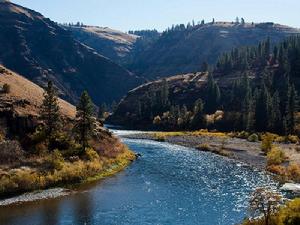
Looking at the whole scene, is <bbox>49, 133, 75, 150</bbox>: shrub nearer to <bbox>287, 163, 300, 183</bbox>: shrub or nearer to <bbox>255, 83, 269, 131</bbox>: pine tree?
<bbox>287, 163, 300, 183</bbox>: shrub

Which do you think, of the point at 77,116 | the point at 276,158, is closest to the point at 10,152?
the point at 77,116

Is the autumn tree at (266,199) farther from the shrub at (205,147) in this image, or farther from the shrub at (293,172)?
the shrub at (205,147)

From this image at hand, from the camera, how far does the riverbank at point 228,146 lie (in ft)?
357

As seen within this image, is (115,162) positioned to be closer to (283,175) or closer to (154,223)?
(283,175)

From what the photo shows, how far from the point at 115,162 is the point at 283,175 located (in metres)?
32.5

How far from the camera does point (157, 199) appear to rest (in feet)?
226

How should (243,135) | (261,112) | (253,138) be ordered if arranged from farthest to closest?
1. (261,112)
2. (243,135)
3. (253,138)

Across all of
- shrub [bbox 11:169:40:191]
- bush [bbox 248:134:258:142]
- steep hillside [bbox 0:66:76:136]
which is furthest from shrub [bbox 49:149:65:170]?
bush [bbox 248:134:258:142]

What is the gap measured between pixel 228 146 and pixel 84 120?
56867 mm

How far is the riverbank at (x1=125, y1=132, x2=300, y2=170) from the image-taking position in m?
109

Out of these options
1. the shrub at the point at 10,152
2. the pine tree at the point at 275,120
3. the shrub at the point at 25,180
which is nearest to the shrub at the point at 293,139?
the pine tree at the point at 275,120

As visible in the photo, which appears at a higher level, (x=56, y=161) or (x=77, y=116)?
(x=77, y=116)

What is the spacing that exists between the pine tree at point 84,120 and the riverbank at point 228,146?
1423 inches

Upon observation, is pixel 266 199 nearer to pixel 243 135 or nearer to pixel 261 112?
pixel 243 135
